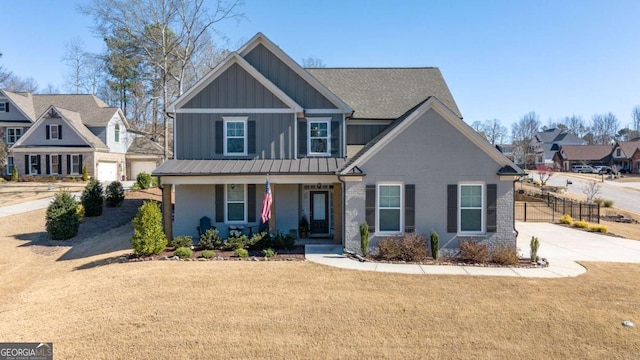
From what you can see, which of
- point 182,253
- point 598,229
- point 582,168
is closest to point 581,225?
point 598,229

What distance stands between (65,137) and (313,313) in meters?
35.6

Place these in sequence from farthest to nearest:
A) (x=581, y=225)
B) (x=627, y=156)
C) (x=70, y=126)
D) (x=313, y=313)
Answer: (x=627, y=156) < (x=70, y=126) < (x=581, y=225) < (x=313, y=313)

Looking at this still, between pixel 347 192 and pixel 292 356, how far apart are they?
7.38 metres

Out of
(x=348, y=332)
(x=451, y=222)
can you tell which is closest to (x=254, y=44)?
(x=451, y=222)

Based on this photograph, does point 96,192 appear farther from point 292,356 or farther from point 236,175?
point 292,356

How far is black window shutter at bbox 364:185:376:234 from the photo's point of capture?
13.2 metres

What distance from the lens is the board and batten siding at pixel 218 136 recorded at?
51.0 feet

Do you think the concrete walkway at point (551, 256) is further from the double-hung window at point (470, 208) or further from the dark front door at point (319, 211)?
the dark front door at point (319, 211)

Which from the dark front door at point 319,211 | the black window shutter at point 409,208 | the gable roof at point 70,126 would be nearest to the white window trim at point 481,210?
the black window shutter at point 409,208

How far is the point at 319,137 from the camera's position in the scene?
1619 centimetres

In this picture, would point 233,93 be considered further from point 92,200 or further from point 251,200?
point 92,200

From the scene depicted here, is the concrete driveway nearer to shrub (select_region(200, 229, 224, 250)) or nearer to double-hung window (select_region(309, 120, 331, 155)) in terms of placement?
double-hung window (select_region(309, 120, 331, 155))

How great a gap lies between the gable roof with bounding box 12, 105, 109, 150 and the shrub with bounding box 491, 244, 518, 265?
3498cm

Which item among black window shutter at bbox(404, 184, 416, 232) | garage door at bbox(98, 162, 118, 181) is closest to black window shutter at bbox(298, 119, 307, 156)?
black window shutter at bbox(404, 184, 416, 232)
